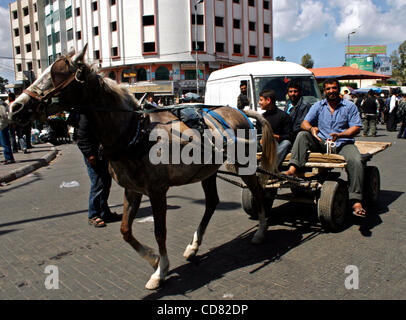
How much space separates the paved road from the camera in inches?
133

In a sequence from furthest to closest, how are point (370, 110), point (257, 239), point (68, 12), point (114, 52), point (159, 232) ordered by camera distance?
1. point (68, 12)
2. point (114, 52)
3. point (370, 110)
4. point (257, 239)
5. point (159, 232)

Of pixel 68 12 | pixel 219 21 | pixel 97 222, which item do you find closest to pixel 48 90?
pixel 97 222

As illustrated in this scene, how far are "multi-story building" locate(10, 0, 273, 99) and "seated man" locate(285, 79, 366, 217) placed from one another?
1227 inches

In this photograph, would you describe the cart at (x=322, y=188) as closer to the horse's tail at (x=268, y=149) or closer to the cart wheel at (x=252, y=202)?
the cart wheel at (x=252, y=202)

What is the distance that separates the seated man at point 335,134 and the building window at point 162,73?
34.8m

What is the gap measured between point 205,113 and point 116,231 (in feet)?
7.54

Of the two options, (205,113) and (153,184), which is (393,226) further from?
(153,184)

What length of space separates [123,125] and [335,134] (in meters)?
3.10

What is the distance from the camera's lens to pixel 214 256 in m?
4.24

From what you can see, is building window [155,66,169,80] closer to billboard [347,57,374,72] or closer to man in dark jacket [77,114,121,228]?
man in dark jacket [77,114,121,228]

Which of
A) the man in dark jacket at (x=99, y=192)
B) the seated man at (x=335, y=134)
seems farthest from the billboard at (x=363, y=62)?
the man in dark jacket at (x=99, y=192)

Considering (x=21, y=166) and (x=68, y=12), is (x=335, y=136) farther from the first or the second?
(x=68, y=12)

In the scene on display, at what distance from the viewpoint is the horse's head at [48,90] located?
9.42 feet

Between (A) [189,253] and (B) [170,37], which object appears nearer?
(A) [189,253]
